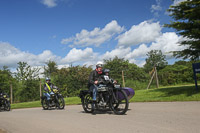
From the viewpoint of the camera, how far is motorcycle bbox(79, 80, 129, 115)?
280 inches

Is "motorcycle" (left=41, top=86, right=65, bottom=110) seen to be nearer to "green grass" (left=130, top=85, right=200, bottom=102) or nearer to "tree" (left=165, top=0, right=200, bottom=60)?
"green grass" (left=130, top=85, right=200, bottom=102)

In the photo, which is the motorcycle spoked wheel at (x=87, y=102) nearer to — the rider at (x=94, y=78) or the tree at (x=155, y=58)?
the rider at (x=94, y=78)

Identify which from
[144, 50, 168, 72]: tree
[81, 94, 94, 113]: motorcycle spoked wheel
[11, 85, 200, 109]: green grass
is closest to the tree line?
[11, 85, 200, 109]: green grass

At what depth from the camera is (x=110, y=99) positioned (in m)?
7.60

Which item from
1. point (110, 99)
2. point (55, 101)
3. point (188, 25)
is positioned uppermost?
point (188, 25)

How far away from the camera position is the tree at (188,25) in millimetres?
10914

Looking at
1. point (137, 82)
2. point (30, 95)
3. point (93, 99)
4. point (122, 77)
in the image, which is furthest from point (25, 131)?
point (30, 95)

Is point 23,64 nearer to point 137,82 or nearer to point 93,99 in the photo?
point 137,82

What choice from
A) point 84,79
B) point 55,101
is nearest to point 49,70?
point 84,79

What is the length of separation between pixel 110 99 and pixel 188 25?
721cm

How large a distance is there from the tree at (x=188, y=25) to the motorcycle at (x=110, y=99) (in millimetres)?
6117

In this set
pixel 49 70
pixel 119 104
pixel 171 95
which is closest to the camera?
pixel 119 104

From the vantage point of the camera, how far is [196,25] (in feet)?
37.1

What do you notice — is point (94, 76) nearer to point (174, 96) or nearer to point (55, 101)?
point (55, 101)
